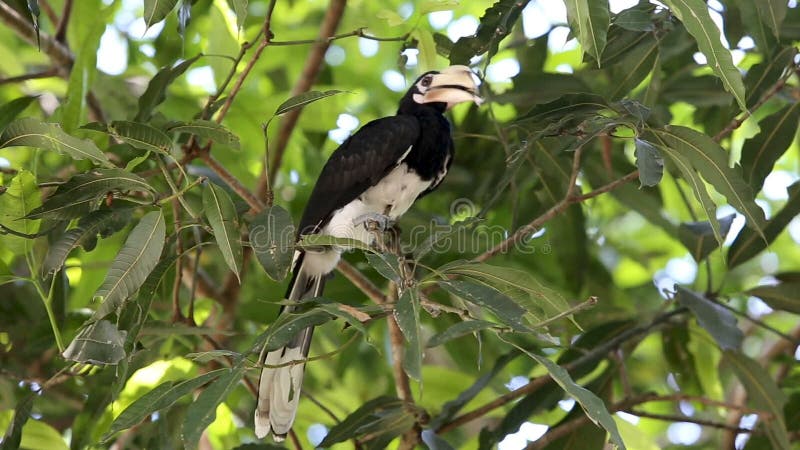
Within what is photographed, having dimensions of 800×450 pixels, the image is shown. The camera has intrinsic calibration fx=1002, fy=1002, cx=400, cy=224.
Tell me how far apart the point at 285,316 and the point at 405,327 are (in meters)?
0.30

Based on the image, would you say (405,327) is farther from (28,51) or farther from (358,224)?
(28,51)

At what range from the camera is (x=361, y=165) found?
3078mm

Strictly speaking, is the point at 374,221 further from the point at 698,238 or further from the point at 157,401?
the point at 157,401

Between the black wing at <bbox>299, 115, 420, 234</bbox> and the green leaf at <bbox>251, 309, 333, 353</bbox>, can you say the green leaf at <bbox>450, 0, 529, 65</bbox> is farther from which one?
the green leaf at <bbox>251, 309, 333, 353</bbox>

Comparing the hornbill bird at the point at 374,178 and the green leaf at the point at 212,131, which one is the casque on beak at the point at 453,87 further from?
the green leaf at the point at 212,131

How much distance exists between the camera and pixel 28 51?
182 inches

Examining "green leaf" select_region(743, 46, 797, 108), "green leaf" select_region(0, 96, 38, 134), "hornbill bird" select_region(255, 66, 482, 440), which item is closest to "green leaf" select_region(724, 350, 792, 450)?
"green leaf" select_region(743, 46, 797, 108)

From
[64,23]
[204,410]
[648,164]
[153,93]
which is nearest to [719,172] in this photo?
[648,164]

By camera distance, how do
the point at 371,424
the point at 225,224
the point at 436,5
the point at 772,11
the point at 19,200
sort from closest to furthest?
1. the point at 225,224
2. the point at 19,200
3. the point at 772,11
4. the point at 436,5
5. the point at 371,424

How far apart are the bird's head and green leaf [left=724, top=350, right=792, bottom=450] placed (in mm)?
1096

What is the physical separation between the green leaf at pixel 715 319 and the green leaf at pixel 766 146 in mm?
342

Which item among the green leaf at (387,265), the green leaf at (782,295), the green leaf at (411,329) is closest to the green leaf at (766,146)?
the green leaf at (782,295)

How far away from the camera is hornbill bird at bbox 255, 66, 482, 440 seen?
3.07 meters

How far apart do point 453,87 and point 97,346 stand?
58.2 inches
